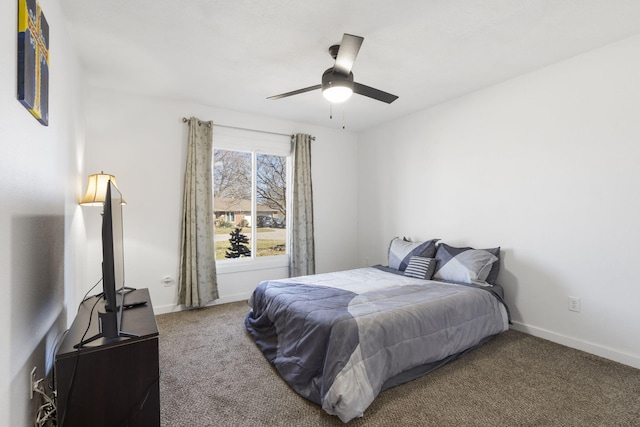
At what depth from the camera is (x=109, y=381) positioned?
1324 millimetres

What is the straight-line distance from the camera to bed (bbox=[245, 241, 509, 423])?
180 cm

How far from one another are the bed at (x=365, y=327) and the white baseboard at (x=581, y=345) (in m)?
0.33

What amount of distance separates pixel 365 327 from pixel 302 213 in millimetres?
2646

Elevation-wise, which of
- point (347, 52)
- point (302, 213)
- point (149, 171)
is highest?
point (347, 52)

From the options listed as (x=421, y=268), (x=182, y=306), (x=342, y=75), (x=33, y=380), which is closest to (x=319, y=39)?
(x=342, y=75)

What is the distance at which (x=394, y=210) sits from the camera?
14.4 feet

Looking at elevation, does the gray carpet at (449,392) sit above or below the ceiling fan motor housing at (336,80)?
below

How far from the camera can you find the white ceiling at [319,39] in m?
2.00

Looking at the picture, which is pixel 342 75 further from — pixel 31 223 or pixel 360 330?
pixel 31 223

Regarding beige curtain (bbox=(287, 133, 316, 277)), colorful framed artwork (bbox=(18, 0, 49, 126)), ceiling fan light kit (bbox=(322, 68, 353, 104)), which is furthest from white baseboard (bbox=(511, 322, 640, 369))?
colorful framed artwork (bbox=(18, 0, 49, 126))

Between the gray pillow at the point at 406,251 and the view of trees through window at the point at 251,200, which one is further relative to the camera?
the view of trees through window at the point at 251,200

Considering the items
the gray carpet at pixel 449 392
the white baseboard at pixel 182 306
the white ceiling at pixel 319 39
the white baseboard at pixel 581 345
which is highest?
the white ceiling at pixel 319 39

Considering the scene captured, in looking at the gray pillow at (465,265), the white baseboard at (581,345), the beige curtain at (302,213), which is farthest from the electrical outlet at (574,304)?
the beige curtain at (302,213)

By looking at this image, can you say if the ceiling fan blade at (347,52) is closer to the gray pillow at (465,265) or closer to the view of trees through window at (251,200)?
the gray pillow at (465,265)
